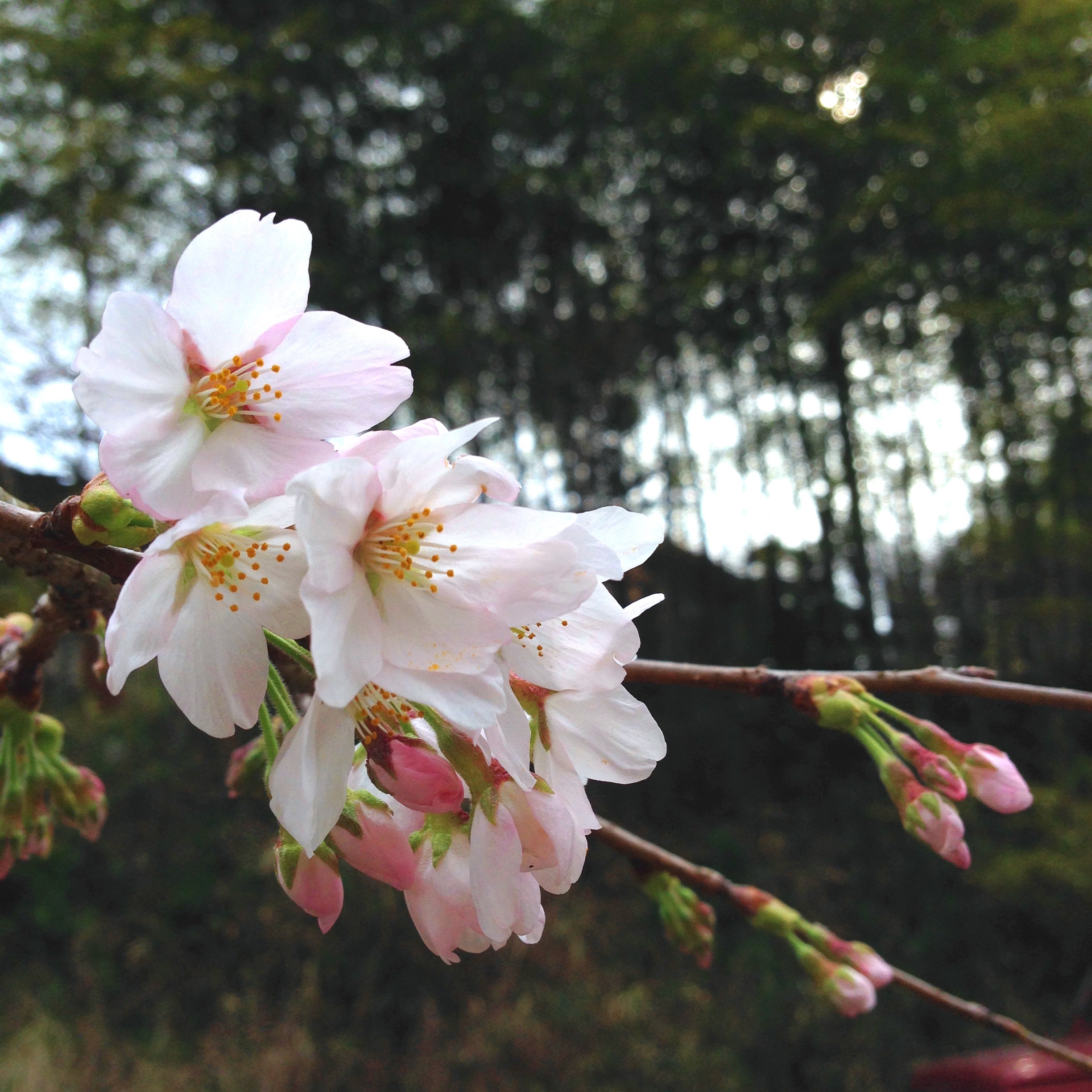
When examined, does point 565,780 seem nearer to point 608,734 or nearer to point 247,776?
point 608,734

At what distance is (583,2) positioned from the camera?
5.53 metres

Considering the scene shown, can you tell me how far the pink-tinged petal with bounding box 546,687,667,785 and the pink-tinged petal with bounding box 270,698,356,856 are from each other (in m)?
0.10

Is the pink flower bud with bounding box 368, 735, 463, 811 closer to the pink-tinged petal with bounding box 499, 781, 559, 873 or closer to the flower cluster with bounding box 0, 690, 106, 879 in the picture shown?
the pink-tinged petal with bounding box 499, 781, 559, 873

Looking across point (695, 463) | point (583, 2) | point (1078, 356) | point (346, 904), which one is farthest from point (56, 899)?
point (1078, 356)

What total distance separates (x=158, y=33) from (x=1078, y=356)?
6.29 metres

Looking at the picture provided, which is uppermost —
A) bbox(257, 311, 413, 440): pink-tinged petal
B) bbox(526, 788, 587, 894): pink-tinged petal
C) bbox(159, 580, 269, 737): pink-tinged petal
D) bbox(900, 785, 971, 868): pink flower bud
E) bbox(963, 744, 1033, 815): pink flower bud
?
bbox(257, 311, 413, 440): pink-tinged petal

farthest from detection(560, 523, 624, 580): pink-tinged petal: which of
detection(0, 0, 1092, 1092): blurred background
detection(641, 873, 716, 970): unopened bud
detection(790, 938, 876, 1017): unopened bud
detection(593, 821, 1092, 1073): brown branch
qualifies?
detection(0, 0, 1092, 1092): blurred background

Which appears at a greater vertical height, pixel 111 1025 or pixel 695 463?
pixel 695 463

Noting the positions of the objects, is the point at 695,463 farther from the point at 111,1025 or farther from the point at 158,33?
the point at 111,1025

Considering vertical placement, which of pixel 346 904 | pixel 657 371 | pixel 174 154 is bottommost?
pixel 346 904

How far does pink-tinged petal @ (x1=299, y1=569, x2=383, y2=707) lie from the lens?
0.23 m

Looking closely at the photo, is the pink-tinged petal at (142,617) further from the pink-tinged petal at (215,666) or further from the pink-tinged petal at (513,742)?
the pink-tinged petal at (513,742)

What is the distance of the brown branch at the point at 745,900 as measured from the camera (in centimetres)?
63

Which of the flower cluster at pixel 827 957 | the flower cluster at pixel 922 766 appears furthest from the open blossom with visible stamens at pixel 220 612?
the flower cluster at pixel 827 957
